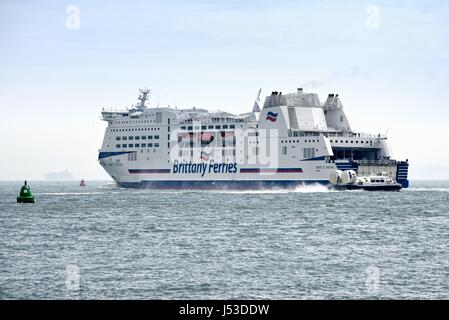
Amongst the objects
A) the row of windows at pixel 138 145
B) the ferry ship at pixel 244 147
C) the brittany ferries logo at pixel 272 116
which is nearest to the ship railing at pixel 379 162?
the ferry ship at pixel 244 147

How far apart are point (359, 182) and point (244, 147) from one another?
1699cm

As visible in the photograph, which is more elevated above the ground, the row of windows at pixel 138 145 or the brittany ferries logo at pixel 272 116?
the brittany ferries logo at pixel 272 116

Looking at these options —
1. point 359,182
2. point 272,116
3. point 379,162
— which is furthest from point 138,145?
point 379,162

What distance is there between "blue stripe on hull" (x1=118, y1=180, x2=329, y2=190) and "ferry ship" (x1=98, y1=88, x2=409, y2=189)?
0.12 meters

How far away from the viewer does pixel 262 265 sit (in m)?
29.0

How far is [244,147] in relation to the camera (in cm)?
9438

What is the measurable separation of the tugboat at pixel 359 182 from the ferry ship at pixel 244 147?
3.73 ft

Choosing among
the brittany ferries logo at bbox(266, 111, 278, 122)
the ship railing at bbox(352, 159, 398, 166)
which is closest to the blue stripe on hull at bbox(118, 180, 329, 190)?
the ship railing at bbox(352, 159, 398, 166)

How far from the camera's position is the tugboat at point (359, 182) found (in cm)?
8319

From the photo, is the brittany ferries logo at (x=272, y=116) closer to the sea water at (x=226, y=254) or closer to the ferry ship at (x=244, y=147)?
the ferry ship at (x=244, y=147)

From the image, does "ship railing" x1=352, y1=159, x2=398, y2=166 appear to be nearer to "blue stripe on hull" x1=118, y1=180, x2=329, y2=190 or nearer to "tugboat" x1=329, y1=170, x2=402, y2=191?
"tugboat" x1=329, y1=170, x2=402, y2=191

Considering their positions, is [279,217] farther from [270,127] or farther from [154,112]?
[154,112]

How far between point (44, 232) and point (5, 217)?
38.6 feet

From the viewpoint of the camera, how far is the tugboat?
83188mm
